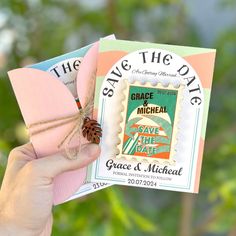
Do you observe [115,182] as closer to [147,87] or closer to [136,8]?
[147,87]

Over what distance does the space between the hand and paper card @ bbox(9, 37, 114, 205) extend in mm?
21

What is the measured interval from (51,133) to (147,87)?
106 mm

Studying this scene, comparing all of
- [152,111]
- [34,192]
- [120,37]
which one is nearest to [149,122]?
[152,111]

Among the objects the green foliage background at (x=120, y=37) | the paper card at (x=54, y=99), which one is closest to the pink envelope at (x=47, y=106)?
the paper card at (x=54, y=99)

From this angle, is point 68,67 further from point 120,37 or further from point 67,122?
point 120,37

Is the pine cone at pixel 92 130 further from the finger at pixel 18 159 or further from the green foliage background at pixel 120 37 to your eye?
the green foliage background at pixel 120 37

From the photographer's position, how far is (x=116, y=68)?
50 cm

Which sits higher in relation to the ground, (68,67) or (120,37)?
(120,37)

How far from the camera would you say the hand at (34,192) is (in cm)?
48

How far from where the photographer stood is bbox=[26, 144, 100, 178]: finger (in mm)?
481

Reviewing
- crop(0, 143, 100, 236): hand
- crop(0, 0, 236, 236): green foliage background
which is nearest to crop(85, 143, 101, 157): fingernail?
crop(0, 143, 100, 236): hand

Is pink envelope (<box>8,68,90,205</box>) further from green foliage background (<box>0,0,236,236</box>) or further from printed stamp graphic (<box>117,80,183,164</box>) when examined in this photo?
green foliage background (<box>0,0,236,236</box>)

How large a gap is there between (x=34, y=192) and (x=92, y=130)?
0.08 m

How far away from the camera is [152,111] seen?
500 mm
